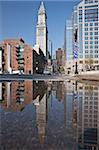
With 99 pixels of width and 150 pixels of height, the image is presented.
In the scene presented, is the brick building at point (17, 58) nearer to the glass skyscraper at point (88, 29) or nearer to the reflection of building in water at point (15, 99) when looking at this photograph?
the glass skyscraper at point (88, 29)

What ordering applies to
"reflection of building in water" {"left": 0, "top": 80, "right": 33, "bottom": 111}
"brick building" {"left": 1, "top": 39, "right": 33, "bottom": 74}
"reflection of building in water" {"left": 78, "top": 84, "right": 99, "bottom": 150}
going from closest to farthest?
"reflection of building in water" {"left": 78, "top": 84, "right": 99, "bottom": 150}, "reflection of building in water" {"left": 0, "top": 80, "right": 33, "bottom": 111}, "brick building" {"left": 1, "top": 39, "right": 33, "bottom": 74}

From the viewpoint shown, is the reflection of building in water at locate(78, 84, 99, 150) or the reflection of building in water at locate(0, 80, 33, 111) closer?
the reflection of building in water at locate(78, 84, 99, 150)

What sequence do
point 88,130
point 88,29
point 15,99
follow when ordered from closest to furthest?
point 88,130
point 15,99
point 88,29

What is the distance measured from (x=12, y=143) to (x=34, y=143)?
58cm

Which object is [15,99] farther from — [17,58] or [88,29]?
[88,29]

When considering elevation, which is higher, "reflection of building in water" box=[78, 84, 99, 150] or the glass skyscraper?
the glass skyscraper

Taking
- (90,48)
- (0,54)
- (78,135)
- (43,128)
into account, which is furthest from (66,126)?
(90,48)

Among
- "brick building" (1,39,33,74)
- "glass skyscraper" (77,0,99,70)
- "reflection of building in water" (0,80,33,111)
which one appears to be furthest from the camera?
"glass skyscraper" (77,0,99,70)

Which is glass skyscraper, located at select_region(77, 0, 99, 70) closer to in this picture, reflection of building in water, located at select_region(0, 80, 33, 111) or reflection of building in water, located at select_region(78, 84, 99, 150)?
reflection of building in water, located at select_region(0, 80, 33, 111)

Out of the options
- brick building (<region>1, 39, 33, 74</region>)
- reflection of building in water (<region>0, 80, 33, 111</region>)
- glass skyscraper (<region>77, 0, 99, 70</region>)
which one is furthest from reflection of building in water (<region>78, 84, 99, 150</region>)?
glass skyscraper (<region>77, 0, 99, 70</region>)

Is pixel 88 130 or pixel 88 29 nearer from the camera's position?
pixel 88 130

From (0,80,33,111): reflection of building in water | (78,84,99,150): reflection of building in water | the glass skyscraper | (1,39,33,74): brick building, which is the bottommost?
(0,80,33,111): reflection of building in water

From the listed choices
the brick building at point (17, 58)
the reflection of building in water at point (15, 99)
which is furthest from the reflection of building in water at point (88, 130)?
the brick building at point (17, 58)

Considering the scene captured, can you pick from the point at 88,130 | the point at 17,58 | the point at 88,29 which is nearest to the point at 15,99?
the point at 88,130
